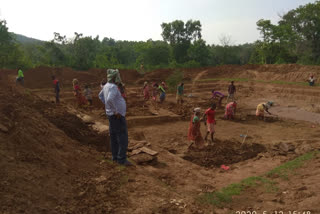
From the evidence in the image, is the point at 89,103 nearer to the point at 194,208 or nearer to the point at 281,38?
the point at 194,208

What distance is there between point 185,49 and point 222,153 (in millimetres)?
32388

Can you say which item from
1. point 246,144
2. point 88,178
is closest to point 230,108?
point 246,144

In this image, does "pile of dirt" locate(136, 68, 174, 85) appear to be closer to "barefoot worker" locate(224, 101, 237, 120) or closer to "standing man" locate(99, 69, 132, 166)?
"barefoot worker" locate(224, 101, 237, 120)

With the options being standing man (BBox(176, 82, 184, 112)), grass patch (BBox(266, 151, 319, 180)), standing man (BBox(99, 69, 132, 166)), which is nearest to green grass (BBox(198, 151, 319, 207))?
grass patch (BBox(266, 151, 319, 180))

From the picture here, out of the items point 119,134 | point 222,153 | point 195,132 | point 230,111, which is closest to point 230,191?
point 119,134

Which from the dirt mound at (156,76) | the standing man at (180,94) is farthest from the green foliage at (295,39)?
the standing man at (180,94)

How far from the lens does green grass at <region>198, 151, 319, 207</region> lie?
4148mm

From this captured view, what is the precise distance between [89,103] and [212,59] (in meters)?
30.4

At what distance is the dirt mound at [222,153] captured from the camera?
261 inches

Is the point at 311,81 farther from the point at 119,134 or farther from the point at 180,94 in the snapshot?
the point at 119,134

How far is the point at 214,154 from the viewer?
22.9 feet

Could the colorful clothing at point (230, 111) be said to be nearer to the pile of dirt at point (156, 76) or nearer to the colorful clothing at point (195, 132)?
the colorful clothing at point (195, 132)

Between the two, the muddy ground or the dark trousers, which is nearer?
the muddy ground

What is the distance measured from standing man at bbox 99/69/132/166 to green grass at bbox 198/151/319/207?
5.38 feet
